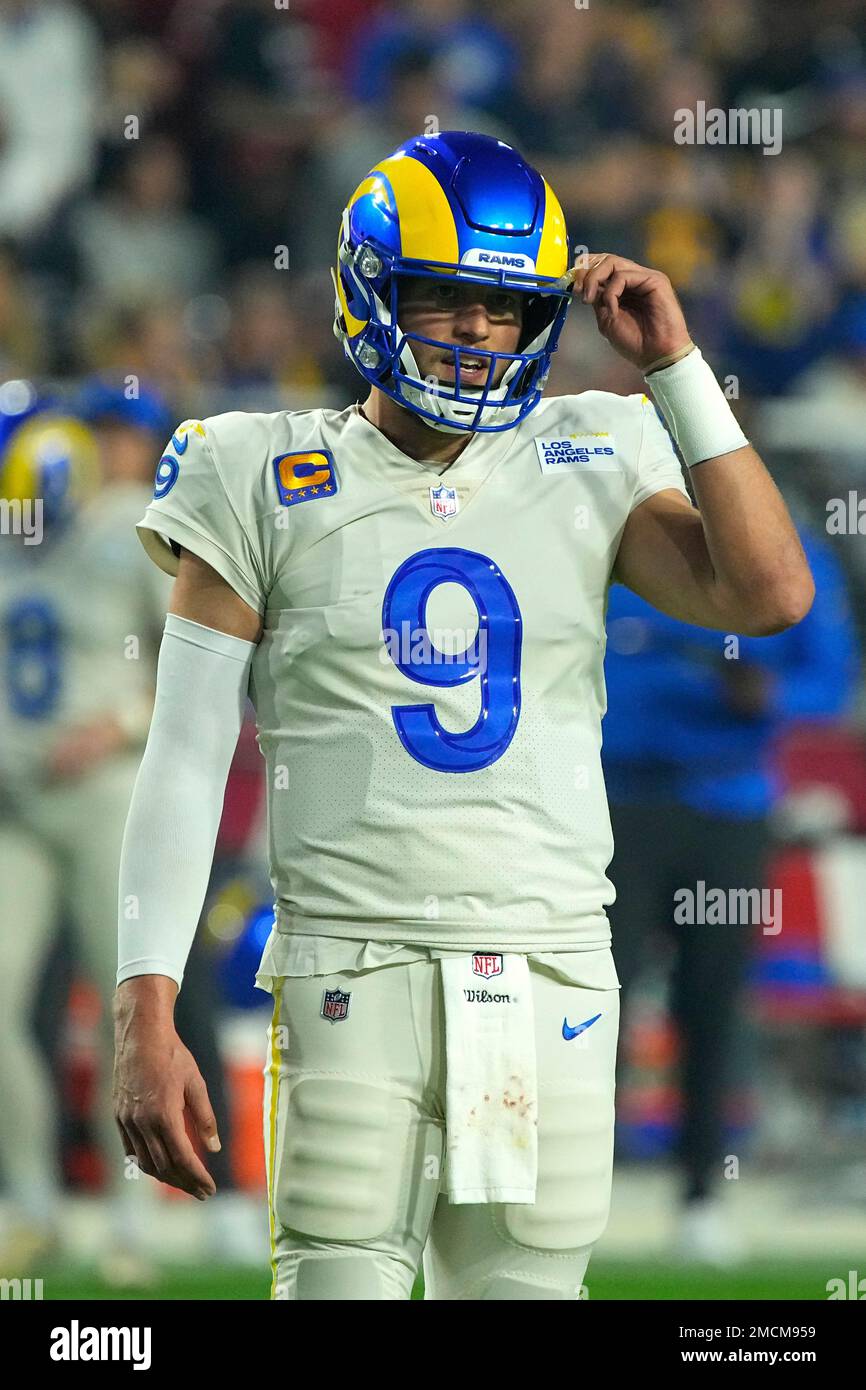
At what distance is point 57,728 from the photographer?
3.75 meters

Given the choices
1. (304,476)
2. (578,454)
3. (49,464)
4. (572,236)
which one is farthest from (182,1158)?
(572,236)

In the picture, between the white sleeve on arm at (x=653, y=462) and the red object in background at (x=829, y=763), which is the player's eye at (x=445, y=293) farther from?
the red object in background at (x=829, y=763)

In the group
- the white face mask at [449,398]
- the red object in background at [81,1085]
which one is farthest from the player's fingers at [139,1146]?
the red object in background at [81,1085]

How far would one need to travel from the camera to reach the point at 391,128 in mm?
5469

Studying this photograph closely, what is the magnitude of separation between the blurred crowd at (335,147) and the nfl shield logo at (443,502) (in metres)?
3.13

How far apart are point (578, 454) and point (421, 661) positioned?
27 cm

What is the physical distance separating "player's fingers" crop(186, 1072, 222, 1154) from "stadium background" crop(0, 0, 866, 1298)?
1.88 m

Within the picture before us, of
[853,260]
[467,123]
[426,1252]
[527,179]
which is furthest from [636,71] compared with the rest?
[426,1252]

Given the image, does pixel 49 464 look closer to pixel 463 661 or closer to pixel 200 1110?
pixel 463 661

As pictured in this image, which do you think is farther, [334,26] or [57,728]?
[334,26]

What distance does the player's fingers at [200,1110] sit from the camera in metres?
1.66

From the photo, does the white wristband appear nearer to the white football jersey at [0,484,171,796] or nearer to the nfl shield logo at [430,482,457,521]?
the nfl shield logo at [430,482,457,521]

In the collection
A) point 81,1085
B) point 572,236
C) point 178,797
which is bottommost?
point 81,1085

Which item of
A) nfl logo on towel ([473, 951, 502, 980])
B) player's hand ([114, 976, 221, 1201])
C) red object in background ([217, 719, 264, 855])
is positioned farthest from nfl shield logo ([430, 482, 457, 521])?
red object in background ([217, 719, 264, 855])
